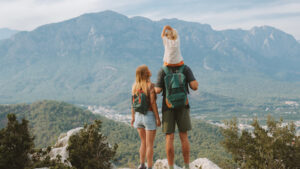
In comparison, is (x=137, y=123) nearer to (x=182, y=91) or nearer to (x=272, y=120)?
(x=182, y=91)

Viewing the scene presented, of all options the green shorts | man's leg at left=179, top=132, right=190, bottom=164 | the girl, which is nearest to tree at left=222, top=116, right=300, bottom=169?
man's leg at left=179, top=132, right=190, bottom=164

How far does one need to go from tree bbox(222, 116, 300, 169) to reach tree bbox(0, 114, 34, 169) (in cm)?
529

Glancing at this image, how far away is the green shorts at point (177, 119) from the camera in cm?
620

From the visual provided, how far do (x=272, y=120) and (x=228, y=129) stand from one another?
5.51 ft

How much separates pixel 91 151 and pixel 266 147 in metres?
4.48

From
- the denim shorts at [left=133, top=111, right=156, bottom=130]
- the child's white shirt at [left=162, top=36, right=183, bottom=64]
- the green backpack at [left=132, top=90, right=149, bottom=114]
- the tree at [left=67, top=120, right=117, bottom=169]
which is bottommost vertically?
the tree at [left=67, top=120, right=117, bottom=169]

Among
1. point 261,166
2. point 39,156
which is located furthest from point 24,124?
point 261,166

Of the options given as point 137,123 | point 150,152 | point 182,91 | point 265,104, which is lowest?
point 265,104

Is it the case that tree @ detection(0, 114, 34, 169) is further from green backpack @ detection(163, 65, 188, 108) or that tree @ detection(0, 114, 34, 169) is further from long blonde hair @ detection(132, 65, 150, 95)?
green backpack @ detection(163, 65, 188, 108)

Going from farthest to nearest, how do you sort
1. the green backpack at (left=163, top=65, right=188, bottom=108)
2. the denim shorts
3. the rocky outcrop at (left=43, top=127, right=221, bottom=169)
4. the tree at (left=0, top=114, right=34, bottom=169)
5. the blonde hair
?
the rocky outcrop at (left=43, top=127, right=221, bottom=169) → the denim shorts → the blonde hair → the green backpack at (left=163, top=65, right=188, bottom=108) → the tree at (left=0, top=114, right=34, bottom=169)

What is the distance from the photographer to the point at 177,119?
6.29 m

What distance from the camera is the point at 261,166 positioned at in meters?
6.38

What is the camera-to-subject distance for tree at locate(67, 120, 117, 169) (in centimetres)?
643

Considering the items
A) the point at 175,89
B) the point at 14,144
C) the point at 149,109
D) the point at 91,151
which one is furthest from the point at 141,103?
the point at 14,144
